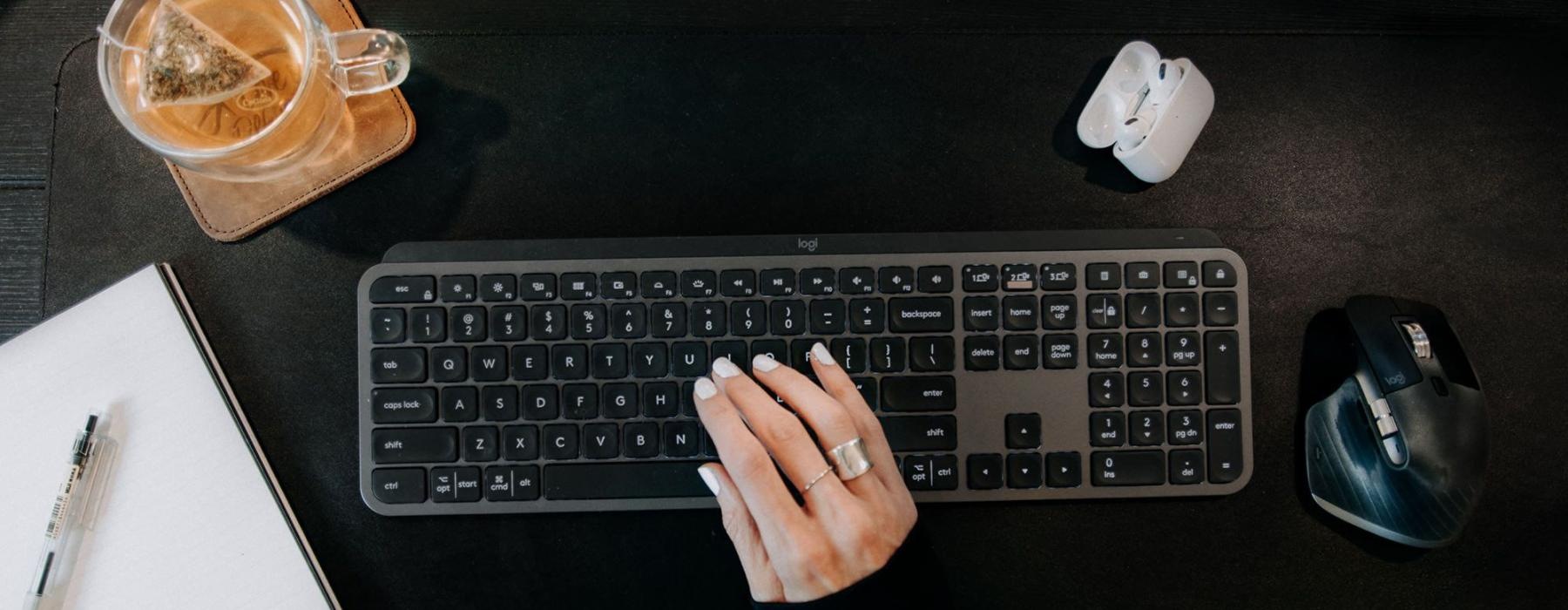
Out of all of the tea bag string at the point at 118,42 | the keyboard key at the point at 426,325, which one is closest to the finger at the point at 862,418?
the keyboard key at the point at 426,325

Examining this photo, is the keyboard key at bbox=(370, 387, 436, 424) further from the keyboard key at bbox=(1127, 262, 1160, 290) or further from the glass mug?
the keyboard key at bbox=(1127, 262, 1160, 290)

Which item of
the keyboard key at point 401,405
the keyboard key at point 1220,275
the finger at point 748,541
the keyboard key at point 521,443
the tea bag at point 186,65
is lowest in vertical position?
the finger at point 748,541

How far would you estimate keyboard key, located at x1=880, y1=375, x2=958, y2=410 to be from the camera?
0.69m

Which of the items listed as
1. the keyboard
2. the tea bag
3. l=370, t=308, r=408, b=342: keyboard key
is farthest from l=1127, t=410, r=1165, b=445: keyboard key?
the tea bag

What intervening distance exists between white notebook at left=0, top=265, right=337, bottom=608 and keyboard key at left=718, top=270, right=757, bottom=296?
0.41 meters

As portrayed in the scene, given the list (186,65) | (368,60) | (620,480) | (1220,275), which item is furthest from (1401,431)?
(186,65)

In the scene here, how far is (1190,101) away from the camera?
2.22 feet

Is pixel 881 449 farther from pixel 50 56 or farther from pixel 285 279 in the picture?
pixel 50 56

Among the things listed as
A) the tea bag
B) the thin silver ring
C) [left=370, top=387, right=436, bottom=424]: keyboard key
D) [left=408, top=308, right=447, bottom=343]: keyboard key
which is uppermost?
the tea bag

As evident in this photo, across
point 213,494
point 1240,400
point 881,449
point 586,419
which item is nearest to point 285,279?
point 213,494

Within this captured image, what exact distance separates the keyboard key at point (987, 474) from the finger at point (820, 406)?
0.30 ft

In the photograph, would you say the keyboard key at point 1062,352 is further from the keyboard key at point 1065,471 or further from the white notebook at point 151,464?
the white notebook at point 151,464

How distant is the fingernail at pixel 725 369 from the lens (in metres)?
0.67

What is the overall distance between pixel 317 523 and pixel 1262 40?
91cm
